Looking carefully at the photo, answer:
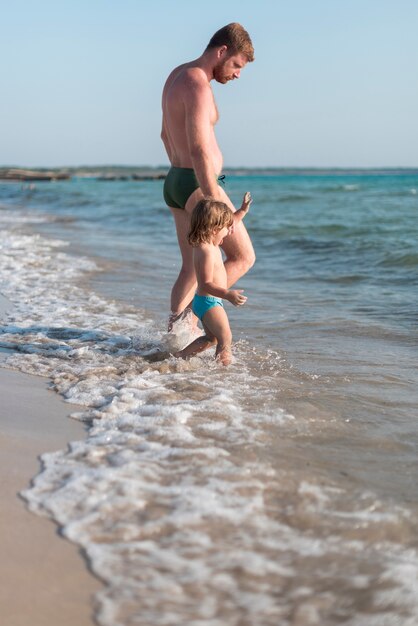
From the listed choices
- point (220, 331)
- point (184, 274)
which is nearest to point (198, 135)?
point (184, 274)

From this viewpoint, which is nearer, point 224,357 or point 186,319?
point 224,357

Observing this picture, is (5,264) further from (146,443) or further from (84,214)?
(84,214)

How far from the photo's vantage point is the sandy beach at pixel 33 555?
213 centimetres

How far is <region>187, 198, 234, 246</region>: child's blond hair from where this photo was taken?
15.8 feet

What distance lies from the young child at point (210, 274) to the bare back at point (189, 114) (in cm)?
→ 32

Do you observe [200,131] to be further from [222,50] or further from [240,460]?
[240,460]

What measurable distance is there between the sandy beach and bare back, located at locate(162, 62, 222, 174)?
2.08 meters

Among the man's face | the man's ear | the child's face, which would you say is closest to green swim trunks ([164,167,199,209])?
the child's face

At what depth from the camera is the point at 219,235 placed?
499cm

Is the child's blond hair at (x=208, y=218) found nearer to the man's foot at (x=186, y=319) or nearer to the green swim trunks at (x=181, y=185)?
the green swim trunks at (x=181, y=185)

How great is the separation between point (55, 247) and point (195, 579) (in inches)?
421

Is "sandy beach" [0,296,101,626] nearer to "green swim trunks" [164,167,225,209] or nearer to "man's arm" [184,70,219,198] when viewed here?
"man's arm" [184,70,219,198]

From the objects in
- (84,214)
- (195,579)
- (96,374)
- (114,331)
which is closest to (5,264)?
(114,331)

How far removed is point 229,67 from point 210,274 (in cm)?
127
